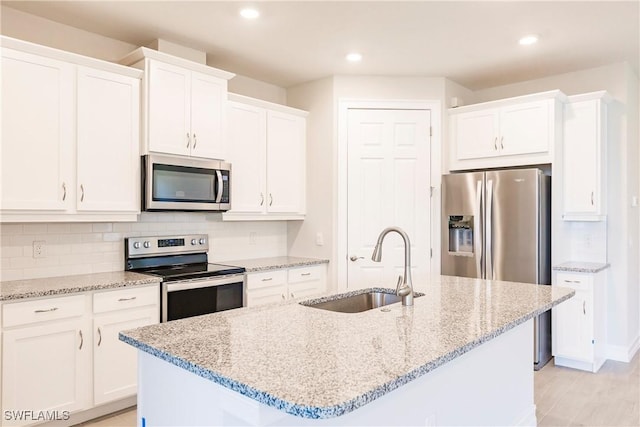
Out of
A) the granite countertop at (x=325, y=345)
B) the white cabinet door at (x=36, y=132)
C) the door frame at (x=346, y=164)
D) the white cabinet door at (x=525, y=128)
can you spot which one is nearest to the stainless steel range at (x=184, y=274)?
the white cabinet door at (x=36, y=132)

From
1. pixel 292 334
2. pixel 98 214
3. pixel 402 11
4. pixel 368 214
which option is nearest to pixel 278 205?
pixel 368 214

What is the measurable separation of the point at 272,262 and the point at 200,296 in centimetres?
100

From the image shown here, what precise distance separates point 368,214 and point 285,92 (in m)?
1.63

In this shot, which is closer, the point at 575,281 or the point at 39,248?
the point at 39,248

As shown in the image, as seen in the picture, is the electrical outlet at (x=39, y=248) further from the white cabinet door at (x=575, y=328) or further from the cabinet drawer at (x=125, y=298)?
the white cabinet door at (x=575, y=328)

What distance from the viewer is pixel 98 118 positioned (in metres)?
3.00

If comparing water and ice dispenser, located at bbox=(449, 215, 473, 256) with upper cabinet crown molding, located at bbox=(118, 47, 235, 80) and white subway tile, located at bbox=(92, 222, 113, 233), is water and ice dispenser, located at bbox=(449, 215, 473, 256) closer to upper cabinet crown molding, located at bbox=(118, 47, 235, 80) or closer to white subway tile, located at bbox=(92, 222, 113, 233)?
upper cabinet crown molding, located at bbox=(118, 47, 235, 80)

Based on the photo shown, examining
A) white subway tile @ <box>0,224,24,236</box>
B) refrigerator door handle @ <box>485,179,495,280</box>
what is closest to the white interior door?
refrigerator door handle @ <box>485,179,495,280</box>

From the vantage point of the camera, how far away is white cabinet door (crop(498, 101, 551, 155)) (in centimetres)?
389

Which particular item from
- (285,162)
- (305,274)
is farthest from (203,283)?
(285,162)

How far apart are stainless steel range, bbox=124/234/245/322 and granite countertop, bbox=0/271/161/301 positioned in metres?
0.15

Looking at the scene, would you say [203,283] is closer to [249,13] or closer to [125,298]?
[125,298]

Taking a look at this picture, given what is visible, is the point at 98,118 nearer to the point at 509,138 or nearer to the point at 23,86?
the point at 23,86

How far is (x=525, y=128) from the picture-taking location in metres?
3.99
